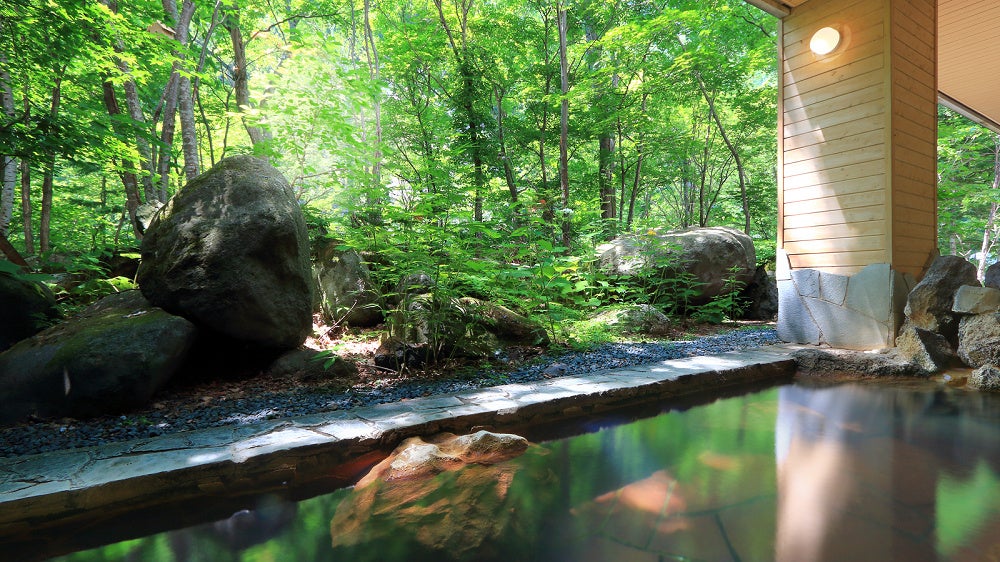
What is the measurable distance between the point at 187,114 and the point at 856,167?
8.40 m

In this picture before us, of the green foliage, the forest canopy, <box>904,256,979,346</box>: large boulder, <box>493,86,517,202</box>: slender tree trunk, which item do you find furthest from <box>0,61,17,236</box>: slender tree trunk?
<box>904,256,979,346</box>: large boulder

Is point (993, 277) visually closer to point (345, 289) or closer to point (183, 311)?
point (345, 289)

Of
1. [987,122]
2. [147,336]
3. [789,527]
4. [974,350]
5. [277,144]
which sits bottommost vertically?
[789,527]

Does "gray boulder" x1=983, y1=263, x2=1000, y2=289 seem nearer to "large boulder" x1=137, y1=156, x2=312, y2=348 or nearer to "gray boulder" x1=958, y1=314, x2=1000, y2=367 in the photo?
"gray boulder" x1=958, y1=314, x2=1000, y2=367

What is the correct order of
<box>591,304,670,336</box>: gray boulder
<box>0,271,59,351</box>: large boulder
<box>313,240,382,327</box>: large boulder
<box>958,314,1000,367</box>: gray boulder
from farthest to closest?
<box>591,304,670,336</box>: gray boulder, <box>313,240,382,327</box>: large boulder, <box>958,314,1000,367</box>: gray boulder, <box>0,271,59,351</box>: large boulder

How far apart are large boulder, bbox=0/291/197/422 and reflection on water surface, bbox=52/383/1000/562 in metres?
1.33

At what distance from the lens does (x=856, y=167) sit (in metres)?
4.58

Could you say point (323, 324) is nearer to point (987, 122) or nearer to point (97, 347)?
point (97, 347)

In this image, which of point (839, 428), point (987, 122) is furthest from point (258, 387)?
point (987, 122)

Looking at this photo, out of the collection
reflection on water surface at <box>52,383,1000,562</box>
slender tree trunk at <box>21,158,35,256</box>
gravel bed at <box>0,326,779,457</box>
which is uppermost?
slender tree trunk at <box>21,158,35,256</box>

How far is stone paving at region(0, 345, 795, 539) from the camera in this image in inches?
68.9

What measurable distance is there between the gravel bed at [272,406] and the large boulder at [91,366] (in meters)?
0.12

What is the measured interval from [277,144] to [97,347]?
434cm

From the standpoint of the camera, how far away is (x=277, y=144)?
20.7ft
